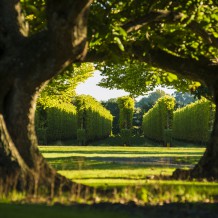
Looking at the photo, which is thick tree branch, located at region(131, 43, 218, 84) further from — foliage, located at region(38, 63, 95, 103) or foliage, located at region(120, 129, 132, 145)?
foliage, located at region(120, 129, 132, 145)

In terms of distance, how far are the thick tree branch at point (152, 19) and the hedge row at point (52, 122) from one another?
35.4 m

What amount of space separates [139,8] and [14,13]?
4.20 metres

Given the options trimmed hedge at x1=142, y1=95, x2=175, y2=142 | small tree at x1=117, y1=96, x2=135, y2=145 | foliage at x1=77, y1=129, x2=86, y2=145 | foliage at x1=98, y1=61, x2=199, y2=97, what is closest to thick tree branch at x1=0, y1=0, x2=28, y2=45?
foliage at x1=98, y1=61, x2=199, y2=97

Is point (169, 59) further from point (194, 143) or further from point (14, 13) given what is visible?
point (194, 143)

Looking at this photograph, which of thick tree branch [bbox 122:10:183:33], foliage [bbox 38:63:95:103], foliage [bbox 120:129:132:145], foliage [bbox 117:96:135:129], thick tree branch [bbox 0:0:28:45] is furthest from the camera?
foliage [bbox 117:96:135:129]

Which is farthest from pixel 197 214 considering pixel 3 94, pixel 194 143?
pixel 194 143

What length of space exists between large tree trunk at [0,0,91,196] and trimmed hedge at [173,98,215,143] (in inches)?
1347

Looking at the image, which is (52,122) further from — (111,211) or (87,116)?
(111,211)

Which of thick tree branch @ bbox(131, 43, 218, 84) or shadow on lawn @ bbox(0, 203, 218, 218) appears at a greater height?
thick tree branch @ bbox(131, 43, 218, 84)

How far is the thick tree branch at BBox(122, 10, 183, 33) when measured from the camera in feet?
42.3

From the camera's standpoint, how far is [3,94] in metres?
10.7

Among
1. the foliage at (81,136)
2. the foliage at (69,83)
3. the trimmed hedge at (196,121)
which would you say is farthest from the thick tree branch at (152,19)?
the foliage at (81,136)

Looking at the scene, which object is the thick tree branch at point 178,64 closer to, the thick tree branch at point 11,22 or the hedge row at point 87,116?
the thick tree branch at point 11,22

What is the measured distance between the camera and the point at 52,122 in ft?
169
